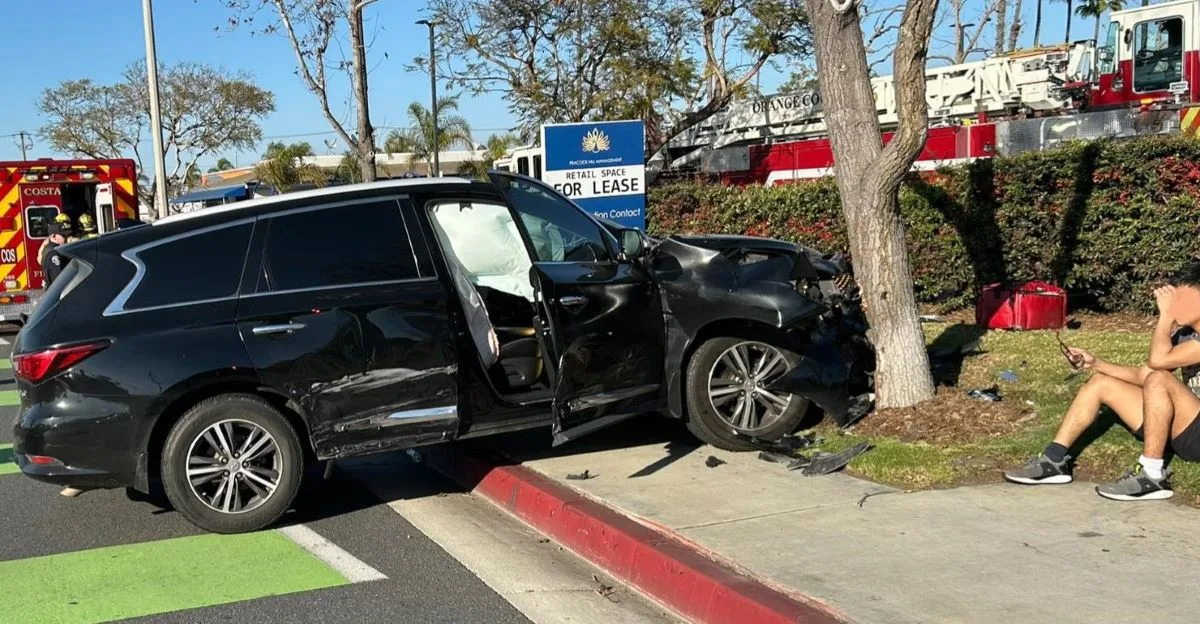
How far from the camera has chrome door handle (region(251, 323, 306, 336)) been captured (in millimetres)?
6133

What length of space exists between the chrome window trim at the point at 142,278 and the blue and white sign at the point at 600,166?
5.86m

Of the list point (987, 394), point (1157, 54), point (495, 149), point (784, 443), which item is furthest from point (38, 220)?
point (495, 149)

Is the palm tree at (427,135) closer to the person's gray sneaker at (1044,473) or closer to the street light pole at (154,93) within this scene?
the street light pole at (154,93)

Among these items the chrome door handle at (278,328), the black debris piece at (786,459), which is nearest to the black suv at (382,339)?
the chrome door handle at (278,328)

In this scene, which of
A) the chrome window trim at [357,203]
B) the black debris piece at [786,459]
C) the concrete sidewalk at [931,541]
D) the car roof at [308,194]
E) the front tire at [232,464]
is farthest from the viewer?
the black debris piece at [786,459]

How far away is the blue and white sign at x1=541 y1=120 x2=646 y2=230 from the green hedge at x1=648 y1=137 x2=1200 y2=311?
1905mm

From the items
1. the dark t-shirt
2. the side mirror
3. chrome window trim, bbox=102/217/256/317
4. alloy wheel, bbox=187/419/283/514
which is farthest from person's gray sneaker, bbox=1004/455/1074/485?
chrome window trim, bbox=102/217/256/317

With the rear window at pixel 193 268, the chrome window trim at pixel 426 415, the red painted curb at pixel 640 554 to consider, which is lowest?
the red painted curb at pixel 640 554

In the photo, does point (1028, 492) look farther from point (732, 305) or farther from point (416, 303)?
point (416, 303)

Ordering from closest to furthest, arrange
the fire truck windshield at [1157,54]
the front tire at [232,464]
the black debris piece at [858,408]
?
the front tire at [232,464]
the black debris piece at [858,408]
the fire truck windshield at [1157,54]

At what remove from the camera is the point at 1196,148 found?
941 centimetres

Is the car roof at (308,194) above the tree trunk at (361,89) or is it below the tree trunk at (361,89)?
below

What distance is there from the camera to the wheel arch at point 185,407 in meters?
5.97

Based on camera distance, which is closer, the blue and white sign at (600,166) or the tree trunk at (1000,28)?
the blue and white sign at (600,166)
